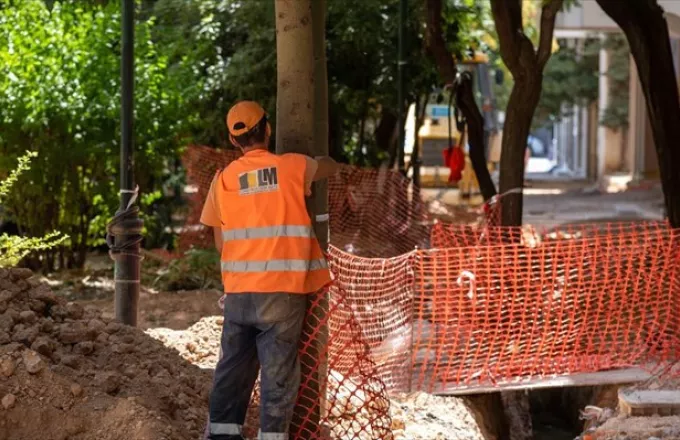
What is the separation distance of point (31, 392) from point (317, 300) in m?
1.45

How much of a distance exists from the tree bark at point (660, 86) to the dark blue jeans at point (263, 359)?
7.40 metres

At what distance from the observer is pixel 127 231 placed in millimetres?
8664

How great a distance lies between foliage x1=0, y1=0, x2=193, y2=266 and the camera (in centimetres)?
1362

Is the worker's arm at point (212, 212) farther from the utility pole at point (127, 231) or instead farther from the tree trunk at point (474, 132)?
the tree trunk at point (474, 132)

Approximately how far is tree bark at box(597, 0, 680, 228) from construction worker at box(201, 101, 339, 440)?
289 inches

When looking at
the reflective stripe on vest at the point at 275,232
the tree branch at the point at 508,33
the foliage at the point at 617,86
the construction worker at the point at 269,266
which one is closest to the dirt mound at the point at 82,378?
the construction worker at the point at 269,266

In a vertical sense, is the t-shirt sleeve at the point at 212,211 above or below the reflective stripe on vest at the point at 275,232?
above

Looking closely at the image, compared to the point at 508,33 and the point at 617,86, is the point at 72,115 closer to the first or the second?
the point at 508,33

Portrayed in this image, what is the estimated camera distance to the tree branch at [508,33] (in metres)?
13.2

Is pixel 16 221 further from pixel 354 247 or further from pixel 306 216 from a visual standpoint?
pixel 306 216

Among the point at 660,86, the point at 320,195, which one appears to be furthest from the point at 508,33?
the point at 320,195

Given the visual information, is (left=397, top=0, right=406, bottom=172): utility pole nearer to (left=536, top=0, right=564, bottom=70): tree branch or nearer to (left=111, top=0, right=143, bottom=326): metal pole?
(left=536, top=0, right=564, bottom=70): tree branch

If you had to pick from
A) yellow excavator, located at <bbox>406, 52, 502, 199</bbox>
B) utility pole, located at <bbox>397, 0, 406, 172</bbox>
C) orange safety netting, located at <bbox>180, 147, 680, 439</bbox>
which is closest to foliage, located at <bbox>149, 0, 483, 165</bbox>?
Result: utility pole, located at <bbox>397, 0, 406, 172</bbox>

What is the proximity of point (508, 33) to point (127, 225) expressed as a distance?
5782mm
